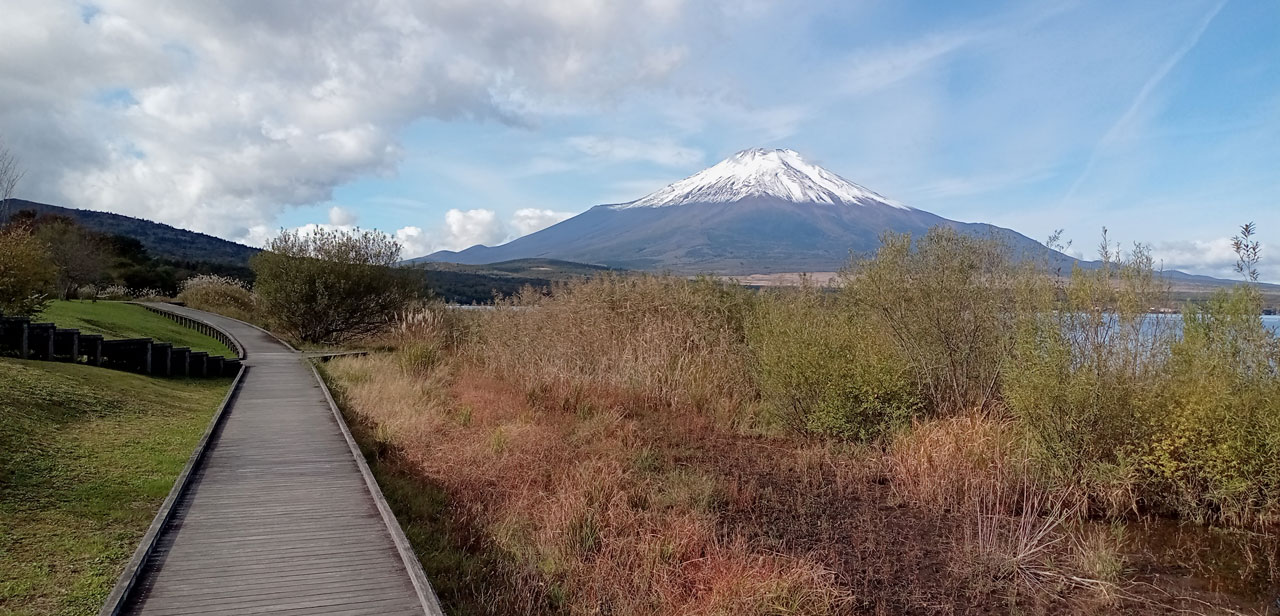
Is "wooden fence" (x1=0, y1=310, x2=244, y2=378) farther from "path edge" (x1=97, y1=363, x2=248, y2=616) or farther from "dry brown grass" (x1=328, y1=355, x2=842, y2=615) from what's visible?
"path edge" (x1=97, y1=363, x2=248, y2=616)

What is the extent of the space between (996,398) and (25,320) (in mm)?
16444

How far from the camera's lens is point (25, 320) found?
13.0 m

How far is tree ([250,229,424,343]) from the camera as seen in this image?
2303 centimetres

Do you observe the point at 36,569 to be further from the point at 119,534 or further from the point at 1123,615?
the point at 1123,615

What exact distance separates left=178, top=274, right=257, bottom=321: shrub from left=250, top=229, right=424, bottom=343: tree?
8988mm

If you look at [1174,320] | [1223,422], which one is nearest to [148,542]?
[1223,422]

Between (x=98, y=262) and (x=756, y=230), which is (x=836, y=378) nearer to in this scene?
(x=98, y=262)

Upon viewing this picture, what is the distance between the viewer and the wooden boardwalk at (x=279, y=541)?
4.52m

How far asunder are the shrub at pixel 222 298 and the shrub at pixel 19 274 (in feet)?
56.5

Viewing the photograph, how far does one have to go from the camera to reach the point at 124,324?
21547 mm

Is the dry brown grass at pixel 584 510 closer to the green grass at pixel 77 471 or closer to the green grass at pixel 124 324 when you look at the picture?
the green grass at pixel 77 471

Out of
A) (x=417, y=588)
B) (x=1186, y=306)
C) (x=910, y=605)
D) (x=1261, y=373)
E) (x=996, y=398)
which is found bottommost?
(x=910, y=605)

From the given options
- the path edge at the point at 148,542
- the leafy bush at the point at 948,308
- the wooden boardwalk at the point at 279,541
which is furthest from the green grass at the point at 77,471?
the leafy bush at the point at 948,308

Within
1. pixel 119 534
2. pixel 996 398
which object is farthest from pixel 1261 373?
pixel 119 534
